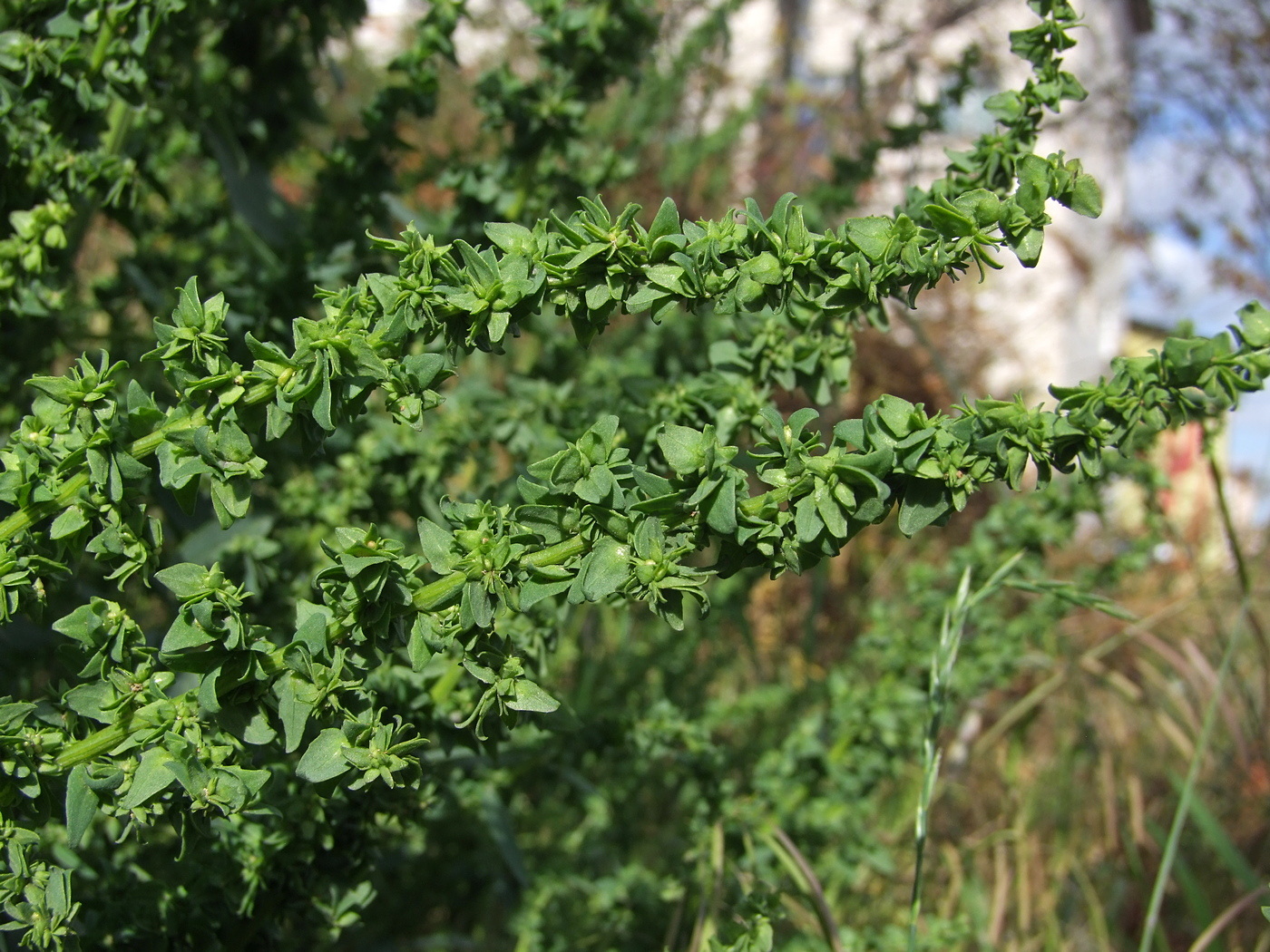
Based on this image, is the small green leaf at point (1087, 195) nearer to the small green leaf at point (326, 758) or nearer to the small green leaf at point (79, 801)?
the small green leaf at point (326, 758)

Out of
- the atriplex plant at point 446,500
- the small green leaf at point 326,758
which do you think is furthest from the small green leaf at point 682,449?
the small green leaf at point 326,758

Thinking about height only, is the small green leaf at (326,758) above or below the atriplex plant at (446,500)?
below

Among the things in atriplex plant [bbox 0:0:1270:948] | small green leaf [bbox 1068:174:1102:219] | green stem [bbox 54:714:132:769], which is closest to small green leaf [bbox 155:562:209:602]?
atriplex plant [bbox 0:0:1270:948]

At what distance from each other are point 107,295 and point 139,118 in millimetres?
427

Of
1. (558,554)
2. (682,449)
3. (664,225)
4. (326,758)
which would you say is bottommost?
(326,758)

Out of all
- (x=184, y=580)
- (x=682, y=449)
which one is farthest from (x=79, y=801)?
(x=682, y=449)

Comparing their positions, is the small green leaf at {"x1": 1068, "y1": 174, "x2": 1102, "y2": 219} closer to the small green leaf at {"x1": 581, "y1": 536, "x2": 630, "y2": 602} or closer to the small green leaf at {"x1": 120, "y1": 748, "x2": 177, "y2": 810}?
the small green leaf at {"x1": 581, "y1": 536, "x2": 630, "y2": 602}

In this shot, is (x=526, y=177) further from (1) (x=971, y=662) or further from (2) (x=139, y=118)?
(1) (x=971, y=662)

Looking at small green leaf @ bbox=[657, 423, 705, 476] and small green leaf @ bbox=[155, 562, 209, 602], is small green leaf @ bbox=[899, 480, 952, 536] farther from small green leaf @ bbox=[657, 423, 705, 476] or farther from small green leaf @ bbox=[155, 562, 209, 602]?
small green leaf @ bbox=[155, 562, 209, 602]

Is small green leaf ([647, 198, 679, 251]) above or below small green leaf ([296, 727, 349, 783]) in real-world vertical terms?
above

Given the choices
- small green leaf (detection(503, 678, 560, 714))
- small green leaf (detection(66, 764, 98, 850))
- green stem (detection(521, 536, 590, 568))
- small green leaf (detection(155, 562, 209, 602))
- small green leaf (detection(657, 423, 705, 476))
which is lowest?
small green leaf (detection(66, 764, 98, 850))

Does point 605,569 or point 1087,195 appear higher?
point 1087,195

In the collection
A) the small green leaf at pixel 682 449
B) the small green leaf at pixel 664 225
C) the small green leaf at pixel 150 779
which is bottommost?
the small green leaf at pixel 150 779

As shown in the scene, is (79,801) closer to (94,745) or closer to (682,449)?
(94,745)
